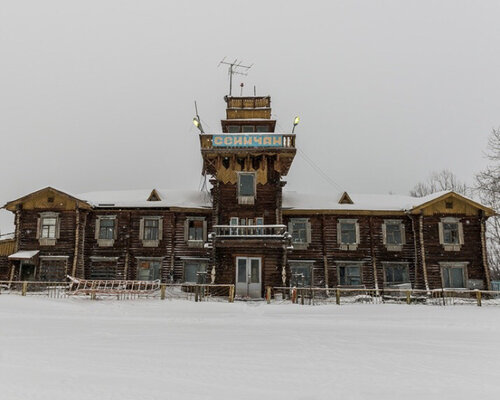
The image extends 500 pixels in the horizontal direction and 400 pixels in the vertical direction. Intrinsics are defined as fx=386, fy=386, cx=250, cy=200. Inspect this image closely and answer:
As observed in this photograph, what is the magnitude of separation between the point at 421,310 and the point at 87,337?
13.9 m

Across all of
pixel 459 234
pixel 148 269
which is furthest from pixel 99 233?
pixel 459 234

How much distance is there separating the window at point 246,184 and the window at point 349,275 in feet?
26.4

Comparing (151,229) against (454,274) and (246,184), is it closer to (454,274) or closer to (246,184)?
(246,184)

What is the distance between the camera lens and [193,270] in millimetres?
26094

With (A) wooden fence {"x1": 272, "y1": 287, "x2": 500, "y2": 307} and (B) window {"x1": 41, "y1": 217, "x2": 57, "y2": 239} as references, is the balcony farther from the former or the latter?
(B) window {"x1": 41, "y1": 217, "x2": 57, "y2": 239}

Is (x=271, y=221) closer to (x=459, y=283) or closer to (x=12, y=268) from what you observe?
(x=459, y=283)

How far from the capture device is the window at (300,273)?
25870 millimetres

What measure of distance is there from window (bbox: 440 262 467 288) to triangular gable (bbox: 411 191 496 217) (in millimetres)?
3523

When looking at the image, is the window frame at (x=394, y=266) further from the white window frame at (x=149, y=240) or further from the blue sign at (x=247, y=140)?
the white window frame at (x=149, y=240)

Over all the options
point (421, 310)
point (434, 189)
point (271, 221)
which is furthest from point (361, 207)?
point (434, 189)

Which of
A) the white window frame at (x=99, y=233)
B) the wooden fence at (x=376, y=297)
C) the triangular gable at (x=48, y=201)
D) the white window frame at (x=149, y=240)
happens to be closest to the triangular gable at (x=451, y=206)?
the wooden fence at (x=376, y=297)

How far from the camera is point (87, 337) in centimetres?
1041

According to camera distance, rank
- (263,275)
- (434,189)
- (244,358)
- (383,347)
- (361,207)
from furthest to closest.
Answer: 1. (434,189)
2. (361,207)
3. (263,275)
4. (383,347)
5. (244,358)

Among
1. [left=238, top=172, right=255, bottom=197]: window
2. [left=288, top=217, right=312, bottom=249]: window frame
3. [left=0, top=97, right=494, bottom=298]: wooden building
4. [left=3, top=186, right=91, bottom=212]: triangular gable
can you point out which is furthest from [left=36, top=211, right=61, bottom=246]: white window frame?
[left=288, top=217, right=312, bottom=249]: window frame
